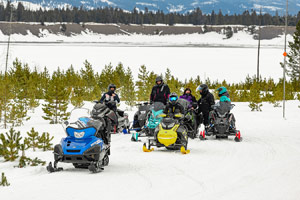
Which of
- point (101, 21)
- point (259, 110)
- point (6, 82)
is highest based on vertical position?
point (101, 21)

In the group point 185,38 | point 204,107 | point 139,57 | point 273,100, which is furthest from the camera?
point 185,38

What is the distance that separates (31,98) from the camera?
23734 mm

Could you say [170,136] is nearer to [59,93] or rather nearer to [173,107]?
[173,107]

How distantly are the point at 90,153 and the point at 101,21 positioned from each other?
12302 cm

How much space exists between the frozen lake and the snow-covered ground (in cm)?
4276

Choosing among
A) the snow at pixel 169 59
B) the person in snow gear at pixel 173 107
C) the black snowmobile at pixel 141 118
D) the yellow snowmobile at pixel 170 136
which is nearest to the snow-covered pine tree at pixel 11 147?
the yellow snowmobile at pixel 170 136

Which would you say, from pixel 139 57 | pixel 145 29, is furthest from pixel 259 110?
pixel 145 29

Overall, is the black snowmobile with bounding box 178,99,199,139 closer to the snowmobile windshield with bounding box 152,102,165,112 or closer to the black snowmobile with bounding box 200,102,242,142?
the black snowmobile with bounding box 200,102,242,142

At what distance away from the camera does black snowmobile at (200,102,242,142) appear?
47.5 ft

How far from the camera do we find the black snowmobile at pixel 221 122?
1448 cm

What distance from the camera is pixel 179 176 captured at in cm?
832

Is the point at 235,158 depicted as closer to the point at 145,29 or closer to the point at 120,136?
the point at 120,136

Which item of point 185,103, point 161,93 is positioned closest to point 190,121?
point 185,103

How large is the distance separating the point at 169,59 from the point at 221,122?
52401mm
